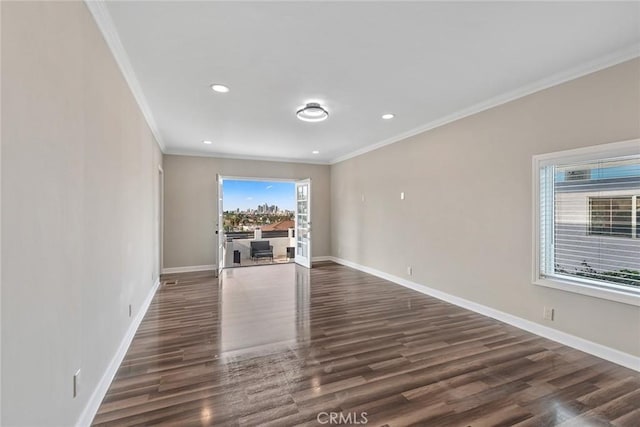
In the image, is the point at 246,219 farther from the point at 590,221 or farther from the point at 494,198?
the point at 590,221

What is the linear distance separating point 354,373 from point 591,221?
8.66 ft

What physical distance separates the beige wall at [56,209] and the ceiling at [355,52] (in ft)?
1.76

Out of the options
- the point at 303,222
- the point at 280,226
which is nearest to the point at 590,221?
the point at 303,222

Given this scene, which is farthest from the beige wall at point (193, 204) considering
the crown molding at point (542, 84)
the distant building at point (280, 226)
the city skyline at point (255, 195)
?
the distant building at point (280, 226)

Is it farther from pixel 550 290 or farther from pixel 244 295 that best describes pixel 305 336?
pixel 550 290

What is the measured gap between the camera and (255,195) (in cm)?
1133

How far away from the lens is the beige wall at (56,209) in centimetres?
109

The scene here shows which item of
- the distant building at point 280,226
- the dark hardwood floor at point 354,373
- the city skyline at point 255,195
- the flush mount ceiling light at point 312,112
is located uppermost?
the flush mount ceiling light at point 312,112

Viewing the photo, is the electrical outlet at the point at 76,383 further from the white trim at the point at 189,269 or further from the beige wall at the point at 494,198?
the white trim at the point at 189,269

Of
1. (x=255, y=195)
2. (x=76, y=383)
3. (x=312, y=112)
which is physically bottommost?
(x=76, y=383)

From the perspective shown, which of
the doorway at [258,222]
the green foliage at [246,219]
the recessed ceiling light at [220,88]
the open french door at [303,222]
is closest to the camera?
the recessed ceiling light at [220,88]

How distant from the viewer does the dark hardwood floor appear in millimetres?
1907

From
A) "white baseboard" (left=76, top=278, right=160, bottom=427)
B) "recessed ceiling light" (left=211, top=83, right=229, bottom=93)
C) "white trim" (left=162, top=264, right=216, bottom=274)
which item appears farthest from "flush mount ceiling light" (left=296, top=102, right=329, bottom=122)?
"white trim" (left=162, top=264, right=216, bottom=274)

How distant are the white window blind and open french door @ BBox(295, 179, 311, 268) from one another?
14.8 feet
